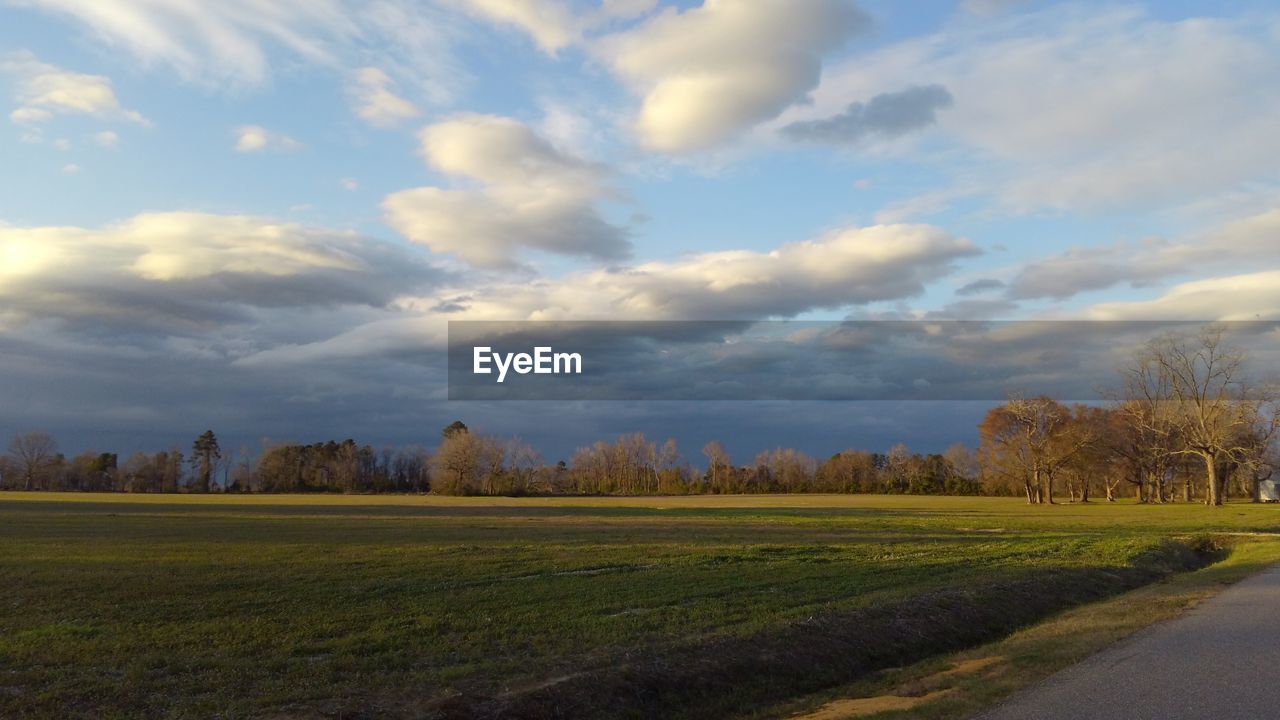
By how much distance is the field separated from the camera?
11438 millimetres

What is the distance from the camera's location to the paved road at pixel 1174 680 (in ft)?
30.9

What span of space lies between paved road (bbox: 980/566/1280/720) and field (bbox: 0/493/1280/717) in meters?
3.73

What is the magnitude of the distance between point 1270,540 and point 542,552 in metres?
31.7

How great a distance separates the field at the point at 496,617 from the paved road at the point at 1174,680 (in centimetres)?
373

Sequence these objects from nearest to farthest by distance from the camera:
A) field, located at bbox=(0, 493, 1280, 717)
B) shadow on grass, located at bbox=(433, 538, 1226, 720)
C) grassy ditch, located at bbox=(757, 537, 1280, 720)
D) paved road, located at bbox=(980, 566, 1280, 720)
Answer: paved road, located at bbox=(980, 566, 1280, 720), grassy ditch, located at bbox=(757, 537, 1280, 720), shadow on grass, located at bbox=(433, 538, 1226, 720), field, located at bbox=(0, 493, 1280, 717)

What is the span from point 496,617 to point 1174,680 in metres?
11.4

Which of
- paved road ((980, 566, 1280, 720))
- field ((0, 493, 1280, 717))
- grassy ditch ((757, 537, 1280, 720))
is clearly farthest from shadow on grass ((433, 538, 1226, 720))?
paved road ((980, 566, 1280, 720))

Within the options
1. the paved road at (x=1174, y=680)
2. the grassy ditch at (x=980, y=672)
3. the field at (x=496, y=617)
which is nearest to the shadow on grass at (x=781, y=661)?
the field at (x=496, y=617)

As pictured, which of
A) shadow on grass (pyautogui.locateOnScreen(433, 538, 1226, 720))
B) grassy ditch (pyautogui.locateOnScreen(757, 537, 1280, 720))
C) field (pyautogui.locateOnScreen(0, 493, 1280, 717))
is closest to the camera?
grassy ditch (pyautogui.locateOnScreen(757, 537, 1280, 720))

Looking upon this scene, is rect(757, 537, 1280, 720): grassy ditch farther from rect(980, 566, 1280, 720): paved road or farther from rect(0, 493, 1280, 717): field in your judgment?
rect(0, 493, 1280, 717): field

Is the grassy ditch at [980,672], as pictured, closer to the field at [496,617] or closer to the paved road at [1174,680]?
the paved road at [1174,680]

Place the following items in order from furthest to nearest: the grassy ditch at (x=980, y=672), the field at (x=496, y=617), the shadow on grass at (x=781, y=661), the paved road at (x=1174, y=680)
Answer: the field at (x=496, y=617), the shadow on grass at (x=781, y=661), the grassy ditch at (x=980, y=672), the paved road at (x=1174, y=680)

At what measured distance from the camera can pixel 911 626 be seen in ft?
54.3

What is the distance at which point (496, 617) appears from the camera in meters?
16.9
